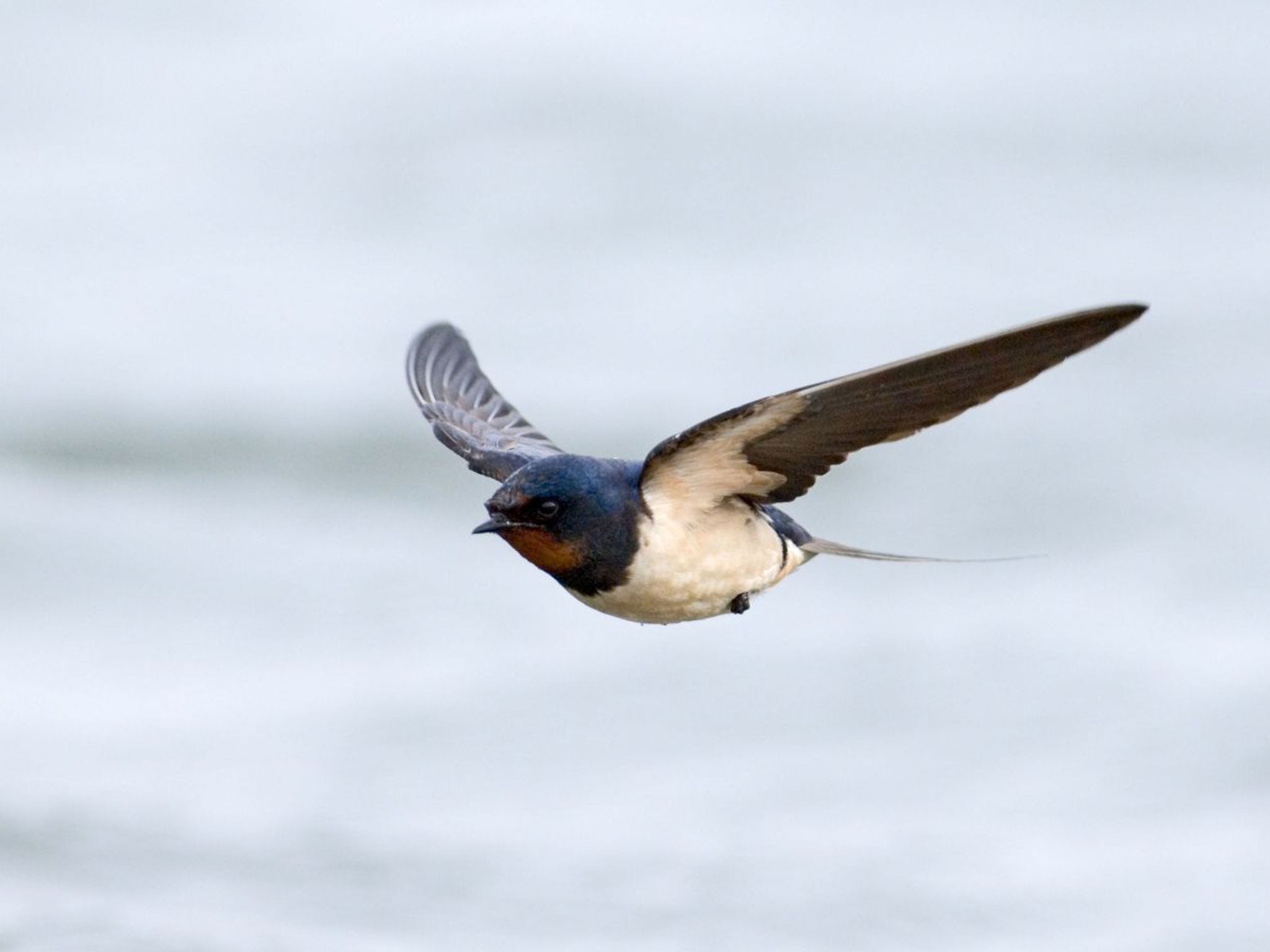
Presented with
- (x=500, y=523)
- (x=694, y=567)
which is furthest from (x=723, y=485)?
(x=500, y=523)

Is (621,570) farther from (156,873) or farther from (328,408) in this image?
(328,408)

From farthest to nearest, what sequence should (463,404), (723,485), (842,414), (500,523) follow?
(463,404), (723,485), (500,523), (842,414)

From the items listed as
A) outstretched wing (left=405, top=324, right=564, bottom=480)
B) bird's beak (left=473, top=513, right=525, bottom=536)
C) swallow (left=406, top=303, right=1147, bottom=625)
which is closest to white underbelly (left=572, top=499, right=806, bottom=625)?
swallow (left=406, top=303, right=1147, bottom=625)

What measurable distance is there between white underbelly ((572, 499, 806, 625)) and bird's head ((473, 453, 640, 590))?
0.17 feet

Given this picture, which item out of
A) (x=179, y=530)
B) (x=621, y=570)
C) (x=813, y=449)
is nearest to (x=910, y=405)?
(x=813, y=449)

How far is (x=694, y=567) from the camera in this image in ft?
16.7

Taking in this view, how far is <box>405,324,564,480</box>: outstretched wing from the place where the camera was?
239 inches

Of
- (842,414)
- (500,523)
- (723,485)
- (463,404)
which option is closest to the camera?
(842,414)

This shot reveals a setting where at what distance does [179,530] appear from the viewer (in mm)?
10977

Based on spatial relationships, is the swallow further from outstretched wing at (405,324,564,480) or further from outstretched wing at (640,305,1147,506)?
outstretched wing at (405,324,564,480)

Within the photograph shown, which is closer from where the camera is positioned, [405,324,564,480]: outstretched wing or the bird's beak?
the bird's beak

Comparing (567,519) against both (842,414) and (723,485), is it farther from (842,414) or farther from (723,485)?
(842,414)

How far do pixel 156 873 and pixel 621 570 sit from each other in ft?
13.4

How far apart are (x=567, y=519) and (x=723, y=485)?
0.93 ft
